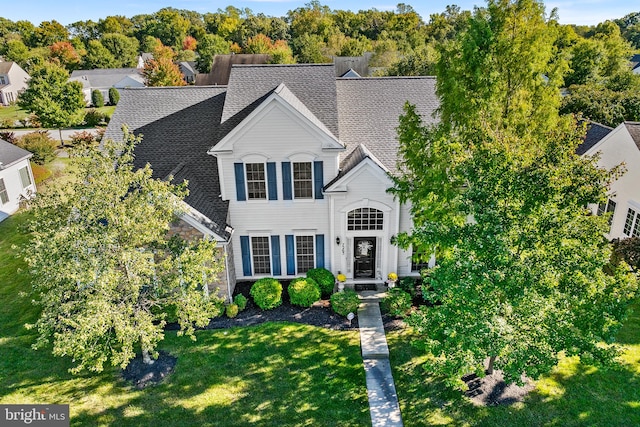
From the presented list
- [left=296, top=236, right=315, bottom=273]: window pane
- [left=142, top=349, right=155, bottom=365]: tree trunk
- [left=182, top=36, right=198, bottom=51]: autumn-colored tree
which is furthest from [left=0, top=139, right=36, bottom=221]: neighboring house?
[left=182, top=36, right=198, bottom=51]: autumn-colored tree

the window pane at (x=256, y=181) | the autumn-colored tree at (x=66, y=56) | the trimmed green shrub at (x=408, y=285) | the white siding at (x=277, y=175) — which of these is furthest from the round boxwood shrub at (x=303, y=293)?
the autumn-colored tree at (x=66, y=56)

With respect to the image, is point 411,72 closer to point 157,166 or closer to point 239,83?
point 239,83

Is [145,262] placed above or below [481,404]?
above

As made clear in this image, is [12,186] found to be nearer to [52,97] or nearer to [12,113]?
[52,97]

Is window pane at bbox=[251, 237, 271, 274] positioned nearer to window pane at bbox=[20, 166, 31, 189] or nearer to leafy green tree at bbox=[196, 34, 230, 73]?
window pane at bbox=[20, 166, 31, 189]

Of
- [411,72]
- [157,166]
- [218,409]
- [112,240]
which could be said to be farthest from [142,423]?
[411,72]

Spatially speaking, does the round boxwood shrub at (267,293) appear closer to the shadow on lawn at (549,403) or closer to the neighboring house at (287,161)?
the neighboring house at (287,161)

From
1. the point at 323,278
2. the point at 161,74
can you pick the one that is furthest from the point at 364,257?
the point at 161,74
